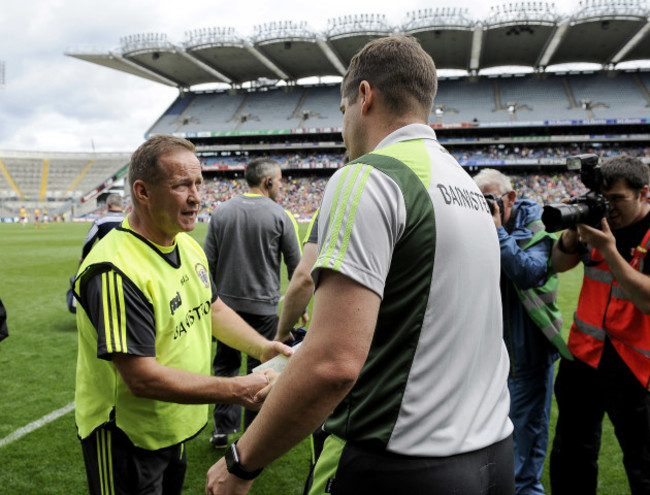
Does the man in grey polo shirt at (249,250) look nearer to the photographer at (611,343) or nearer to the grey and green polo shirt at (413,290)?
the photographer at (611,343)

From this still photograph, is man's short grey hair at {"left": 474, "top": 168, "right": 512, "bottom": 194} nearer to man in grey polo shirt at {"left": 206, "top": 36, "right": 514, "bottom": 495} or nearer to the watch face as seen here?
man in grey polo shirt at {"left": 206, "top": 36, "right": 514, "bottom": 495}

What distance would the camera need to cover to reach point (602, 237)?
2438 mm

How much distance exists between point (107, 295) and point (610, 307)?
8.46ft

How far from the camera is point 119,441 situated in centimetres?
192

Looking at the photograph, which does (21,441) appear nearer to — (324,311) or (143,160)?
(143,160)

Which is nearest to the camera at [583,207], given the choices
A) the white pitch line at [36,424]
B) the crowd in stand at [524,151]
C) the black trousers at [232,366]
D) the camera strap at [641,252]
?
the camera strap at [641,252]

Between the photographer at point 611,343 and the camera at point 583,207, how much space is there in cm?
6

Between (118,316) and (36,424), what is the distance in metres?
3.53

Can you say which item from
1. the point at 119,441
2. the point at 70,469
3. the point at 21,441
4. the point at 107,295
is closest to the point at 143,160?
the point at 107,295

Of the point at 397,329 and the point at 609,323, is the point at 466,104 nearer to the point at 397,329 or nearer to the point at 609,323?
the point at 609,323

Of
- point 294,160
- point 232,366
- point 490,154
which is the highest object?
point 490,154

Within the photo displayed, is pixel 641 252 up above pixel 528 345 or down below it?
above

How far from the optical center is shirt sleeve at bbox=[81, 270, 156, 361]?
167cm

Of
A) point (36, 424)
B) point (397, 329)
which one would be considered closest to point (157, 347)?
point (397, 329)
